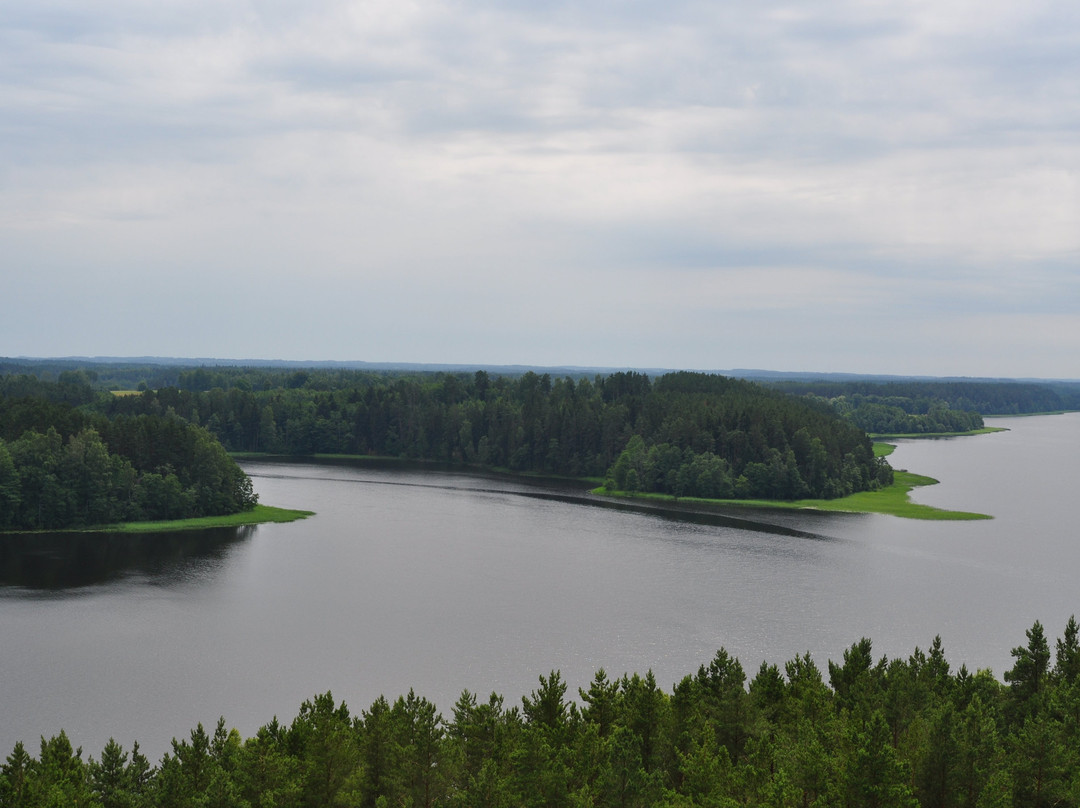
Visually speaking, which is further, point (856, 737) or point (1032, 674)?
point (1032, 674)

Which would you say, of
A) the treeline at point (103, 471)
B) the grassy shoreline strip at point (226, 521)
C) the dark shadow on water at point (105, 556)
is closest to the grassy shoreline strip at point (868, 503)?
the grassy shoreline strip at point (226, 521)

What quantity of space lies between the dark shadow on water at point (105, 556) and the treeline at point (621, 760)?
142ft

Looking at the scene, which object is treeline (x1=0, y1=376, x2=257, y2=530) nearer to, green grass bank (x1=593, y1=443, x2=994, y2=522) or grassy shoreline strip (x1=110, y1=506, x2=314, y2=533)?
grassy shoreline strip (x1=110, y1=506, x2=314, y2=533)

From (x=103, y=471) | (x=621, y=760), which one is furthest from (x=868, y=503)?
(x=621, y=760)

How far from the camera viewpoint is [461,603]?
6406cm

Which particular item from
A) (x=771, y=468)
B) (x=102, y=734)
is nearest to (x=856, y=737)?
(x=102, y=734)

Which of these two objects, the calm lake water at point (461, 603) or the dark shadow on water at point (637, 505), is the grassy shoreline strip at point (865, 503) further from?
the calm lake water at point (461, 603)

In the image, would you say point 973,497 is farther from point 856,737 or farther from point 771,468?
point 856,737

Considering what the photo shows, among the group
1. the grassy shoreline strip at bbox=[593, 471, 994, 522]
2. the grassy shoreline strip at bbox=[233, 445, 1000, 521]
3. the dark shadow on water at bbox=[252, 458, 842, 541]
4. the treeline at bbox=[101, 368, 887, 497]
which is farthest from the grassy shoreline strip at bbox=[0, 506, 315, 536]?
the treeline at bbox=[101, 368, 887, 497]

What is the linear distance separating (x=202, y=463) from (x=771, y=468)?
66854mm

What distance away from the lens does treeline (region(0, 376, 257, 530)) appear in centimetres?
9106

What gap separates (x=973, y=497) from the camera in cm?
12281

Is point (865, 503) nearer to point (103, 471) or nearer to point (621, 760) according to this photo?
point (103, 471)

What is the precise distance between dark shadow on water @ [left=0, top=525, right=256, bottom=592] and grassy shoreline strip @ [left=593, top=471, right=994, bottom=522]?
53.2 m
